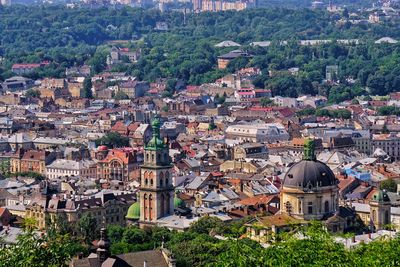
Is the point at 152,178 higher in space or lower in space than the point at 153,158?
lower

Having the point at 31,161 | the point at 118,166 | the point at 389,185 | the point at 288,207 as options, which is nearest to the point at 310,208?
→ the point at 288,207

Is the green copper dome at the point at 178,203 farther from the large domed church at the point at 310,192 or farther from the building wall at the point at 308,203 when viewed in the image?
the building wall at the point at 308,203

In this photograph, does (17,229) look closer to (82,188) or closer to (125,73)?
(82,188)

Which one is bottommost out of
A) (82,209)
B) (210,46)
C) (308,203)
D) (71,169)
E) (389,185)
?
(210,46)

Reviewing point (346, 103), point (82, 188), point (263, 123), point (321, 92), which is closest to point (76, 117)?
point (263, 123)

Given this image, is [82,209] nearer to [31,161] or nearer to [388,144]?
[31,161]

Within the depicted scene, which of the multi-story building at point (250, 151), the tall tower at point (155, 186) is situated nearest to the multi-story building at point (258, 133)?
the multi-story building at point (250, 151)

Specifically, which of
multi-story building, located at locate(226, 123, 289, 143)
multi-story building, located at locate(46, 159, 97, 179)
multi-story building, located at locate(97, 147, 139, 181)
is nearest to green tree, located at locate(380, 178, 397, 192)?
multi-story building, located at locate(97, 147, 139, 181)
